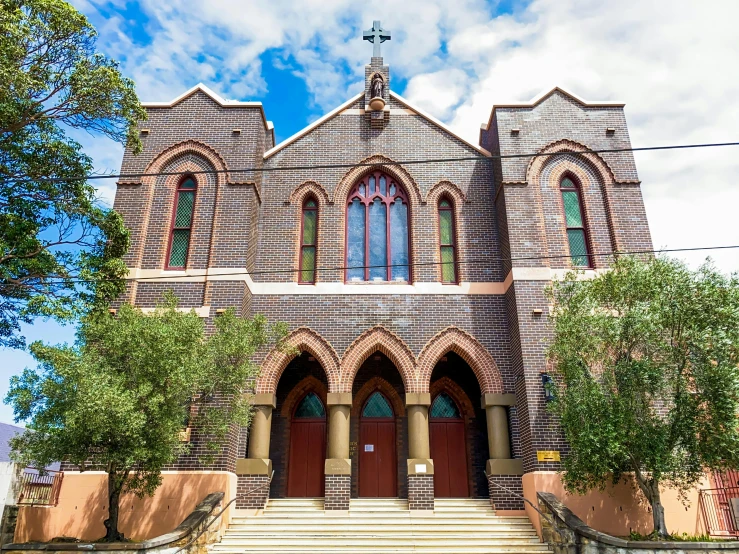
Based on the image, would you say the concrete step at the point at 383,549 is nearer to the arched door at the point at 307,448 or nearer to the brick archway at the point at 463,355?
the brick archway at the point at 463,355

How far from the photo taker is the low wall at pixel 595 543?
947 cm

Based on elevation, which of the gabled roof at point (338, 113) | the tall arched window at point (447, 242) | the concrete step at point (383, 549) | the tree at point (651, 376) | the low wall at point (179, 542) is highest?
the gabled roof at point (338, 113)

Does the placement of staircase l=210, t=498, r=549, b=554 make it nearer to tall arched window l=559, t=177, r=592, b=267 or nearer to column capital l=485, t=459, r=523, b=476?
column capital l=485, t=459, r=523, b=476

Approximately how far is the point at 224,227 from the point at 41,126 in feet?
14.8

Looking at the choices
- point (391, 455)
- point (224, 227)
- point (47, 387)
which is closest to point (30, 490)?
point (47, 387)

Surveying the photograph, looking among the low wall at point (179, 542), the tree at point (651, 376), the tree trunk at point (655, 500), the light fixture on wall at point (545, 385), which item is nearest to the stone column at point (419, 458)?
the light fixture on wall at point (545, 385)

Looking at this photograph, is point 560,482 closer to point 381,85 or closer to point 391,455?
point 391,455

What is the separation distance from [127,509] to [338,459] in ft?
14.8

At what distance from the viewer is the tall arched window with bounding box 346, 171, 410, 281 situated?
15336mm

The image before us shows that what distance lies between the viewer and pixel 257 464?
13.0m

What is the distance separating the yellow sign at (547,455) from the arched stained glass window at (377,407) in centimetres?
440

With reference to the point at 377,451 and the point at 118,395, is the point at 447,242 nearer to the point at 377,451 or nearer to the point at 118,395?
the point at 377,451

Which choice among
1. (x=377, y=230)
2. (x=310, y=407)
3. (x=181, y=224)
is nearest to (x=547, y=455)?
(x=310, y=407)

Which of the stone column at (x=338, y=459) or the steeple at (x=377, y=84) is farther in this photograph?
the steeple at (x=377, y=84)
